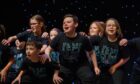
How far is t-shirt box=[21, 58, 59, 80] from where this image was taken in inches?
200

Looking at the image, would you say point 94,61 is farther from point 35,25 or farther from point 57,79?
point 35,25

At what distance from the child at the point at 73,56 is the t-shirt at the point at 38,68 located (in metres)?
0.13

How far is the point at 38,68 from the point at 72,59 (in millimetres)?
426

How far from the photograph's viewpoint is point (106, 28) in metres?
5.59

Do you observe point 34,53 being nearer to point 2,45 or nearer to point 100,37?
point 2,45

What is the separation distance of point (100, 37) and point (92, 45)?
0.17m

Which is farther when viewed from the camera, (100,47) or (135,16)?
(135,16)

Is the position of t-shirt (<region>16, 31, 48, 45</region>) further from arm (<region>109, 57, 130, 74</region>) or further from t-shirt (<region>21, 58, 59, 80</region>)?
arm (<region>109, 57, 130, 74</region>)

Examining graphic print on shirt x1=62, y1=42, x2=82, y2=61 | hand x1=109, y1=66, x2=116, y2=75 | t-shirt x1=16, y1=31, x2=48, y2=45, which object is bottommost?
hand x1=109, y1=66, x2=116, y2=75

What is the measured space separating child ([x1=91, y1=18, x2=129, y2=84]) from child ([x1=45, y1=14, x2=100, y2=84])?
32 cm

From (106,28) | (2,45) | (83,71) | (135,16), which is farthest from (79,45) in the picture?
(135,16)

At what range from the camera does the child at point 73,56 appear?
5.04 m

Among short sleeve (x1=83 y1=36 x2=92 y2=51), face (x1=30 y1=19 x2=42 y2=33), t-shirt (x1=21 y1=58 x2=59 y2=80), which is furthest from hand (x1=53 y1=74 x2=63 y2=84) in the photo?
face (x1=30 y1=19 x2=42 y2=33)

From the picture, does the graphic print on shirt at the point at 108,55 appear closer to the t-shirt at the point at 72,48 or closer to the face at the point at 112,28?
the face at the point at 112,28
